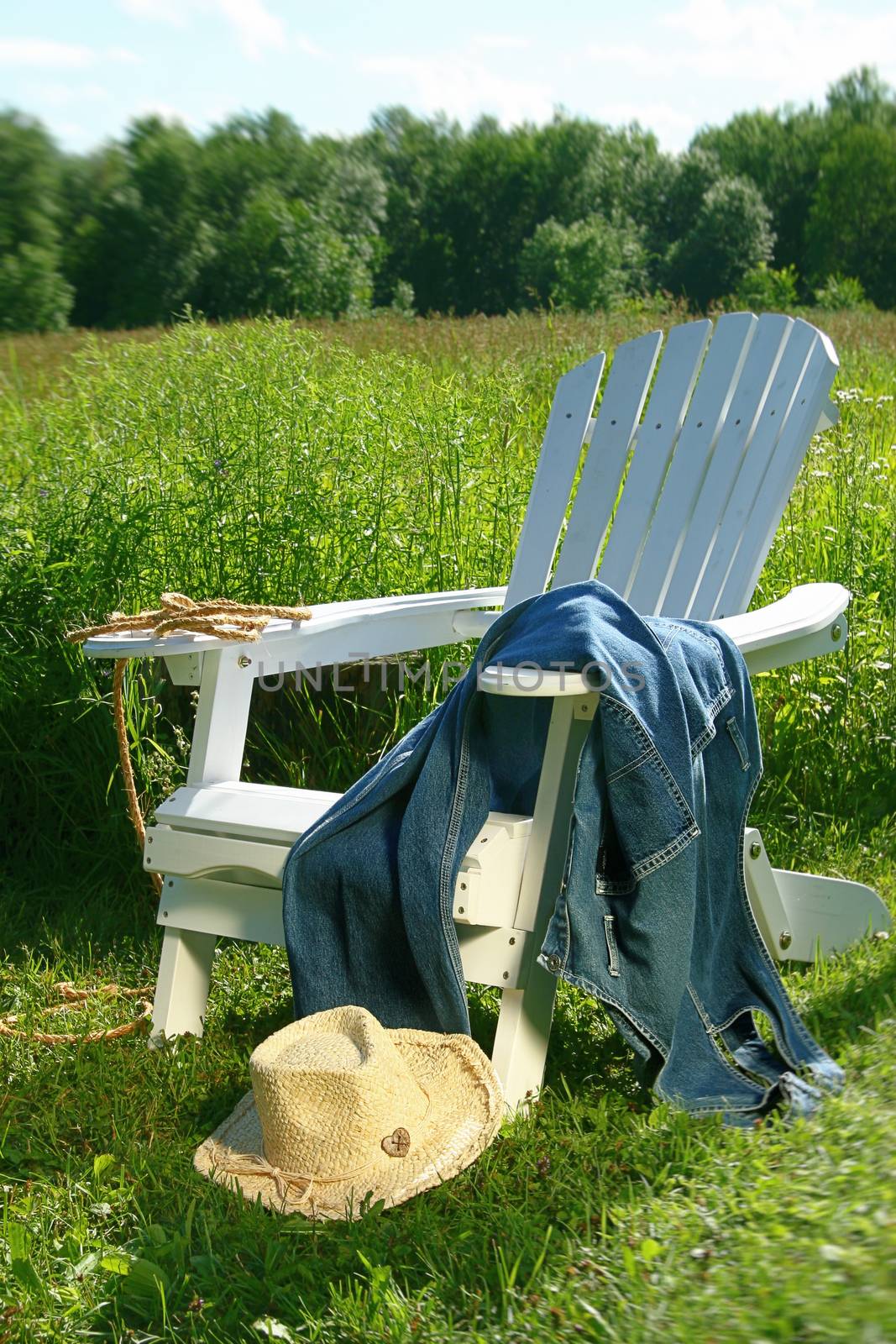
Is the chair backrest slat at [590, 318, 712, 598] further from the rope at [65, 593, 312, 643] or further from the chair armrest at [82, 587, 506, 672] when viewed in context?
the rope at [65, 593, 312, 643]

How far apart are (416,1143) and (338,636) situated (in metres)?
0.89

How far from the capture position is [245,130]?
32125mm

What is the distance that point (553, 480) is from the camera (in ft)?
8.79

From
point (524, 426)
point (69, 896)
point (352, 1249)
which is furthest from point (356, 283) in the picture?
point (352, 1249)

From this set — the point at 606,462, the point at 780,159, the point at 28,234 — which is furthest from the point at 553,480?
the point at 780,159

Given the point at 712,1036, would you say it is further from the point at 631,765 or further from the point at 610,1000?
the point at 631,765

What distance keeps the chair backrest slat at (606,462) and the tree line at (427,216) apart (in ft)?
58.8

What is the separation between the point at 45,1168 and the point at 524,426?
3.29 metres

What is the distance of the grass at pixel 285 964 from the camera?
134 centimetres

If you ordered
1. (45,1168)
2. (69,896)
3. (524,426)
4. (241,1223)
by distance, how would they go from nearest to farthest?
(241,1223) → (45,1168) → (69,896) → (524,426)

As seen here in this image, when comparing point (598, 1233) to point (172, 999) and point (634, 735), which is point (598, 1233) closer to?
point (634, 735)

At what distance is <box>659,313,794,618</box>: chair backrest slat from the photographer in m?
2.51

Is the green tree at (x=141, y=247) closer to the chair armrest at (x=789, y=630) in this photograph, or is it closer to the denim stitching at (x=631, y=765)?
the chair armrest at (x=789, y=630)

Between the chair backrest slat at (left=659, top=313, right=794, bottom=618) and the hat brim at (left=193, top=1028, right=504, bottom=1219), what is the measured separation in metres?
1.13
